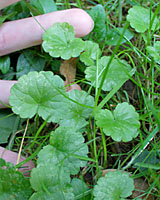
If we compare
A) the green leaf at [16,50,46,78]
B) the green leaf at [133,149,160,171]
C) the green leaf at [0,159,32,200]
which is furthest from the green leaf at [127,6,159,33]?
the green leaf at [0,159,32,200]

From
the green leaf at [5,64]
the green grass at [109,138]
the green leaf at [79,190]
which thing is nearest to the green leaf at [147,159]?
the green grass at [109,138]

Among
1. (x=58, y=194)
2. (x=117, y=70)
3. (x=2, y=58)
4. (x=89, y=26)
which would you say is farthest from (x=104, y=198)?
(x=2, y=58)

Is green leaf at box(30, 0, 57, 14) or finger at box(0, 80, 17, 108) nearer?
finger at box(0, 80, 17, 108)

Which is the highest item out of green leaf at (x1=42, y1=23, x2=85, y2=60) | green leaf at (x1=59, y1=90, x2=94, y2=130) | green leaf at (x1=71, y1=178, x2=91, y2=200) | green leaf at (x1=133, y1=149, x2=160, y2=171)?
green leaf at (x1=42, y1=23, x2=85, y2=60)

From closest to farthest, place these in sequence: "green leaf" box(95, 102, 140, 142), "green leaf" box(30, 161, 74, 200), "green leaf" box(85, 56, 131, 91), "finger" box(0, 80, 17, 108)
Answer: "green leaf" box(30, 161, 74, 200), "green leaf" box(95, 102, 140, 142), "green leaf" box(85, 56, 131, 91), "finger" box(0, 80, 17, 108)

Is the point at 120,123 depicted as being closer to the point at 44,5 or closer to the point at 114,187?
the point at 114,187

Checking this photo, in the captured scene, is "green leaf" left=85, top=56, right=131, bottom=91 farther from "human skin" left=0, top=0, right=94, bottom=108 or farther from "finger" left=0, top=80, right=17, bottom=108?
"finger" left=0, top=80, right=17, bottom=108
